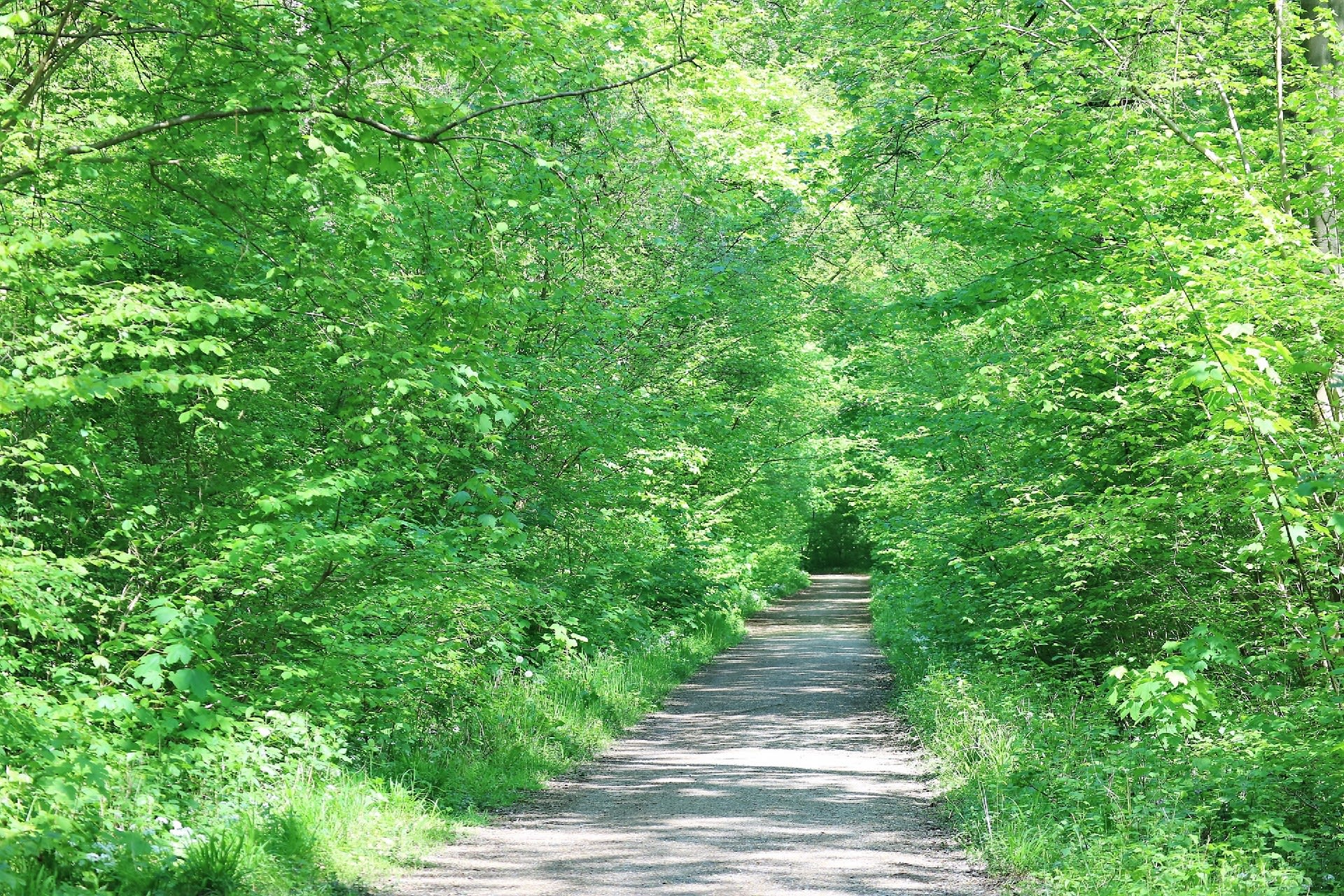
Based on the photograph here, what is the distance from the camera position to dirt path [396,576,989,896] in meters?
6.61

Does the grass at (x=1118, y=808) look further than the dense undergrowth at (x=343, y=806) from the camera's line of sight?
Yes

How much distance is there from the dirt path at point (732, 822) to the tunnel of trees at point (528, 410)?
465 millimetres

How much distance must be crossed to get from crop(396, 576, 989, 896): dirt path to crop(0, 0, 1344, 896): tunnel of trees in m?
0.46

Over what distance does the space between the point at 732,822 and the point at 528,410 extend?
347cm

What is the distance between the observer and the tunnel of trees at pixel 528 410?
6184 mm

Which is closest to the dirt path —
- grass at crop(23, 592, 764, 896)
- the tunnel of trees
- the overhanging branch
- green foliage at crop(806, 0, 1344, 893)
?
grass at crop(23, 592, 764, 896)

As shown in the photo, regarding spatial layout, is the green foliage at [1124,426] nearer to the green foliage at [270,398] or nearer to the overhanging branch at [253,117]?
the green foliage at [270,398]

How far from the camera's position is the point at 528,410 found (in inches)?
310

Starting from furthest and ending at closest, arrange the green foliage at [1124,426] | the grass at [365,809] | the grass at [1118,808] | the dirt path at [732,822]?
the dirt path at [732,822], the green foliage at [1124,426], the grass at [1118,808], the grass at [365,809]

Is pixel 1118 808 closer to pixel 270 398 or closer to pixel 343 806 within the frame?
pixel 343 806

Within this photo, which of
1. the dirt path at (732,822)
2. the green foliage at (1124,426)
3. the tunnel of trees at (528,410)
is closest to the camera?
the tunnel of trees at (528,410)

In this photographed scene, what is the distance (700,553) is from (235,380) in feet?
52.8

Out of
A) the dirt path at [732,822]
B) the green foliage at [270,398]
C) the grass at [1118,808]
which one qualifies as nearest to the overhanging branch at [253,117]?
the green foliage at [270,398]

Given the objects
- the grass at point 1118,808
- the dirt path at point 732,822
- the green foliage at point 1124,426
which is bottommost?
the dirt path at point 732,822
